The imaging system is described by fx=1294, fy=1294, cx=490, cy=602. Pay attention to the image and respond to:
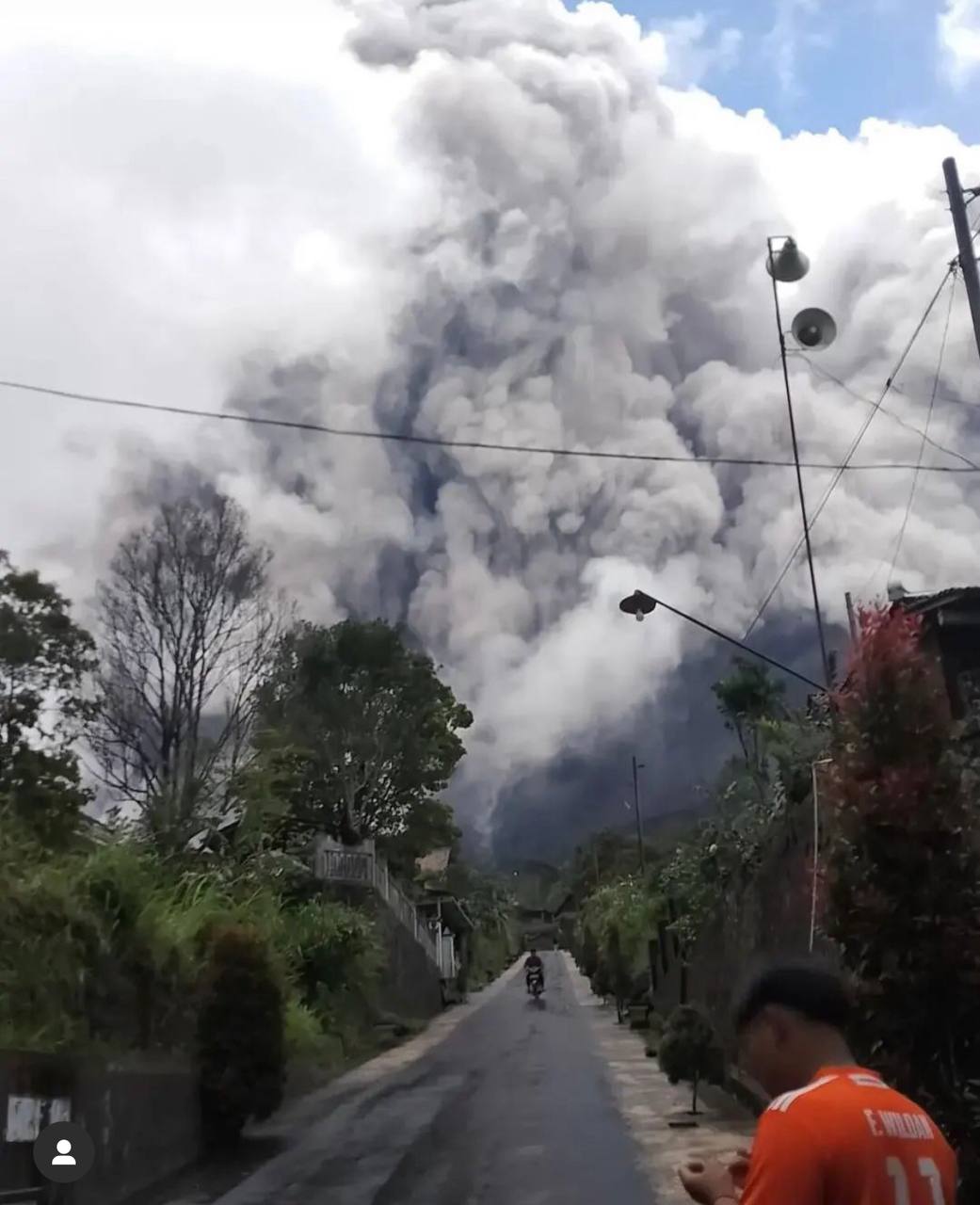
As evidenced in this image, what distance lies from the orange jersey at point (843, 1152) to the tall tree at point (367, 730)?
115ft

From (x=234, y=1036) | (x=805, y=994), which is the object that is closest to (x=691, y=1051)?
(x=234, y=1036)

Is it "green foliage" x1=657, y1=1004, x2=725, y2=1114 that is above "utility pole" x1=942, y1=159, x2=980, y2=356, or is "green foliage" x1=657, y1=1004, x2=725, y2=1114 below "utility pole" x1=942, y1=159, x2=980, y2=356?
below

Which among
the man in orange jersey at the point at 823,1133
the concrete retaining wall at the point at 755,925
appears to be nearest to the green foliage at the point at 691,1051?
the concrete retaining wall at the point at 755,925

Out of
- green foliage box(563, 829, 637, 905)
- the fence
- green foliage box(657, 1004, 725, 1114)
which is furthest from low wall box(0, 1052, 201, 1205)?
green foliage box(563, 829, 637, 905)

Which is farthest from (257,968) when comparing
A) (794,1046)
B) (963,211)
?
(794,1046)

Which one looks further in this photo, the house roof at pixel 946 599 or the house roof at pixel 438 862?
the house roof at pixel 438 862

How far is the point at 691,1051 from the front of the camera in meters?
15.0

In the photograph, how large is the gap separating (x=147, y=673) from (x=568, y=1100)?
9.85m

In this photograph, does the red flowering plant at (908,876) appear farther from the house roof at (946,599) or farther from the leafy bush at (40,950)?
the house roof at (946,599)

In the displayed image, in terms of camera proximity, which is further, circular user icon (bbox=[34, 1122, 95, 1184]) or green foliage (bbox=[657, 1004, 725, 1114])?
green foliage (bbox=[657, 1004, 725, 1114])

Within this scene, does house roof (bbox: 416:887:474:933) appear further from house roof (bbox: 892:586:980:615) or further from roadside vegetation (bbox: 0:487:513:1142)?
house roof (bbox: 892:586:980:615)

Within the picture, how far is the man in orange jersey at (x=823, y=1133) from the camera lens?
2145 mm

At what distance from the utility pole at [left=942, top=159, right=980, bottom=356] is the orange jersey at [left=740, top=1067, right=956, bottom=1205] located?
9304mm

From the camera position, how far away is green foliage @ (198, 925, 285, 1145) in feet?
43.3
